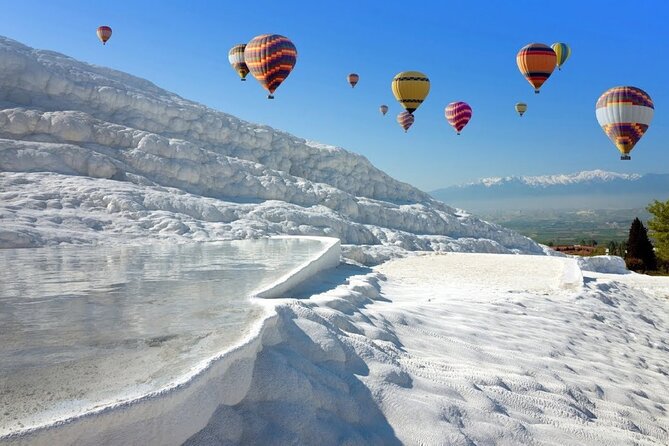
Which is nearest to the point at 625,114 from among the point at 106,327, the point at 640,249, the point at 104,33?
the point at 640,249

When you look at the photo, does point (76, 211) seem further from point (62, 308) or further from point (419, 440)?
point (419, 440)

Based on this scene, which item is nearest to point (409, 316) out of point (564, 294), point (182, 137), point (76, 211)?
point (564, 294)

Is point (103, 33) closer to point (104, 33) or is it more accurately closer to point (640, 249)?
point (104, 33)

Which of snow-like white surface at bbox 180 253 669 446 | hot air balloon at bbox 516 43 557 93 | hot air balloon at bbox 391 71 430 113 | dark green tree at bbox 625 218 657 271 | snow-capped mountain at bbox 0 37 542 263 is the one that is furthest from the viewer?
dark green tree at bbox 625 218 657 271

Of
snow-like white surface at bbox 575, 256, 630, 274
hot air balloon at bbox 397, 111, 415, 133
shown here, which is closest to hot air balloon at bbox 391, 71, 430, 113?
hot air balloon at bbox 397, 111, 415, 133

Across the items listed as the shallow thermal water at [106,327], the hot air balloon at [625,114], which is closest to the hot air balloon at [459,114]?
the hot air balloon at [625,114]

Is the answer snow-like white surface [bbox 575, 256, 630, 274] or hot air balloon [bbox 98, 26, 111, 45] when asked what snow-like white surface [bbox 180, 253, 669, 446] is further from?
hot air balloon [bbox 98, 26, 111, 45]
